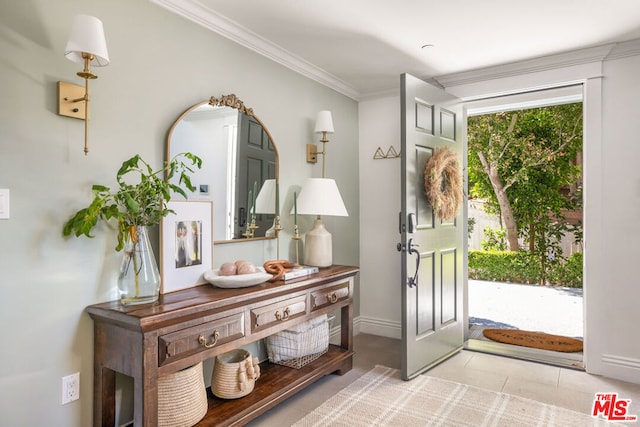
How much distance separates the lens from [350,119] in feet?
12.8

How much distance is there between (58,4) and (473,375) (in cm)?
328

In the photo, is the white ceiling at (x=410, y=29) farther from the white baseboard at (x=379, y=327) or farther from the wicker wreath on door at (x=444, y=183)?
the white baseboard at (x=379, y=327)

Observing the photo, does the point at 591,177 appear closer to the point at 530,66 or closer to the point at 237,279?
the point at 530,66

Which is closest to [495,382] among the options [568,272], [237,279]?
[237,279]

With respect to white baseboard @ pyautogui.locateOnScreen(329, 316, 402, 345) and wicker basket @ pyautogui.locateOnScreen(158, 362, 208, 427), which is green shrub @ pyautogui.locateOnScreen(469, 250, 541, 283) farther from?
wicker basket @ pyautogui.locateOnScreen(158, 362, 208, 427)

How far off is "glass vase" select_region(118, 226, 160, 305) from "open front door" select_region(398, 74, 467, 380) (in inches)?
66.7

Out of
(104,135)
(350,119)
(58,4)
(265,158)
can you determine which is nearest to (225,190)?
(265,158)

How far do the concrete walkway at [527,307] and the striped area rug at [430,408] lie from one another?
73.4 inches

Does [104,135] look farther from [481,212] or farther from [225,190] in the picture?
[481,212]

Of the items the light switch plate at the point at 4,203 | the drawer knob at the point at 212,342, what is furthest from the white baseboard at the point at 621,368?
the light switch plate at the point at 4,203

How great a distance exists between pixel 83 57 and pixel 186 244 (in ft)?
3.34

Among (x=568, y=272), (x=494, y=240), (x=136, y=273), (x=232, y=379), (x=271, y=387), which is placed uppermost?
(x=136, y=273)

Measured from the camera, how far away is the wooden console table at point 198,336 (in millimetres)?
1655

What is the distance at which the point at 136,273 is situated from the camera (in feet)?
5.91
